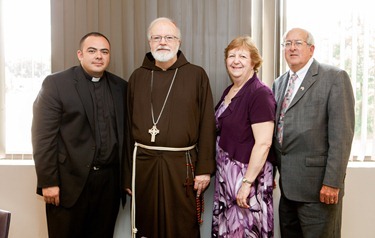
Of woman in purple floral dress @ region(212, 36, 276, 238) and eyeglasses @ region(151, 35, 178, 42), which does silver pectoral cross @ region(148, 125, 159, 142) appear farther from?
eyeglasses @ region(151, 35, 178, 42)

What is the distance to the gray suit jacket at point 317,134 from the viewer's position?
1828mm

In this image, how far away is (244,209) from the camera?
1.97 meters

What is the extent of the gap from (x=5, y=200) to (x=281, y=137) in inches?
76.4

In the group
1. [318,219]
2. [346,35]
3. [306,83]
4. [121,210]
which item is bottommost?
[121,210]

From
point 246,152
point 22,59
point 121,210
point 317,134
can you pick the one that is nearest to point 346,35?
point 317,134

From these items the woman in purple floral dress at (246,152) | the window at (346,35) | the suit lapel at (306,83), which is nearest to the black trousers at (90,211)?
the woman in purple floral dress at (246,152)

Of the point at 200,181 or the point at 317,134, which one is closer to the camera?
the point at 317,134

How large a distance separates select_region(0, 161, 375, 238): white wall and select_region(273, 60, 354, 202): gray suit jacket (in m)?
0.57

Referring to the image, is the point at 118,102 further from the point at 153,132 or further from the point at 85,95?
the point at 153,132

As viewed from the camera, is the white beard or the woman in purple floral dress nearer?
the woman in purple floral dress

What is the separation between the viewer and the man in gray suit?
183 cm

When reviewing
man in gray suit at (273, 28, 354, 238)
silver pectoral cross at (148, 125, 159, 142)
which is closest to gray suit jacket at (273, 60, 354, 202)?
man in gray suit at (273, 28, 354, 238)

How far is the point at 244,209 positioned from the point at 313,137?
53 centimetres

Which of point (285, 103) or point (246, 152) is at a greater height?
point (285, 103)
